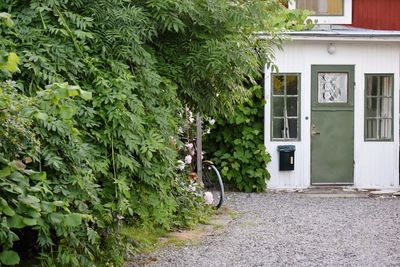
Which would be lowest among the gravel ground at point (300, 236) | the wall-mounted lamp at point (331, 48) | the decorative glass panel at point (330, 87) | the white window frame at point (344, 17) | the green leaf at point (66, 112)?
the gravel ground at point (300, 236)

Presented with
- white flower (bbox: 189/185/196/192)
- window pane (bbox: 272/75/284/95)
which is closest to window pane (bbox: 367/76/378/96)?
window pane (bbox: 272/75/284/95)

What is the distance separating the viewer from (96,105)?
5516 mm

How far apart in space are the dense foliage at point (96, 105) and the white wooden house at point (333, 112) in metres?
6.11

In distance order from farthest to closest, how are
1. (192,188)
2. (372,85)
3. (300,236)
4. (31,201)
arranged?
(372,85) → (192,188) → (300,236) → (31,201)

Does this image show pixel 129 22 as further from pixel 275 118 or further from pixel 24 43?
pixel 275 118

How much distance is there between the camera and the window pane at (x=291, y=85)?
13.2 meters

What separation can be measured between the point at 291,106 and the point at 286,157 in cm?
100

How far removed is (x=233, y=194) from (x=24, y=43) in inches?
304

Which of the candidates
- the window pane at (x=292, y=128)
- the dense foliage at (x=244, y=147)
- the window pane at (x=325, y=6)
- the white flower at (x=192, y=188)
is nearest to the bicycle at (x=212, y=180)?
the dense foliage at (x=244, y=147)

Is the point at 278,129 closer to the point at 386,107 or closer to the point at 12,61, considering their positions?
the point at 386,107

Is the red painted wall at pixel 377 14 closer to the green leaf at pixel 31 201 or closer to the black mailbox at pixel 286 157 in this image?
the black mailbox at pixel 286 157

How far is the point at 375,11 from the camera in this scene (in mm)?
15008

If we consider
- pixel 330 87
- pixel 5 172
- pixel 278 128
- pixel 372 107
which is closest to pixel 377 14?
pixel 372 107

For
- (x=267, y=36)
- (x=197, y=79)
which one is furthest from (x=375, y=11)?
(x=197, y=79)
